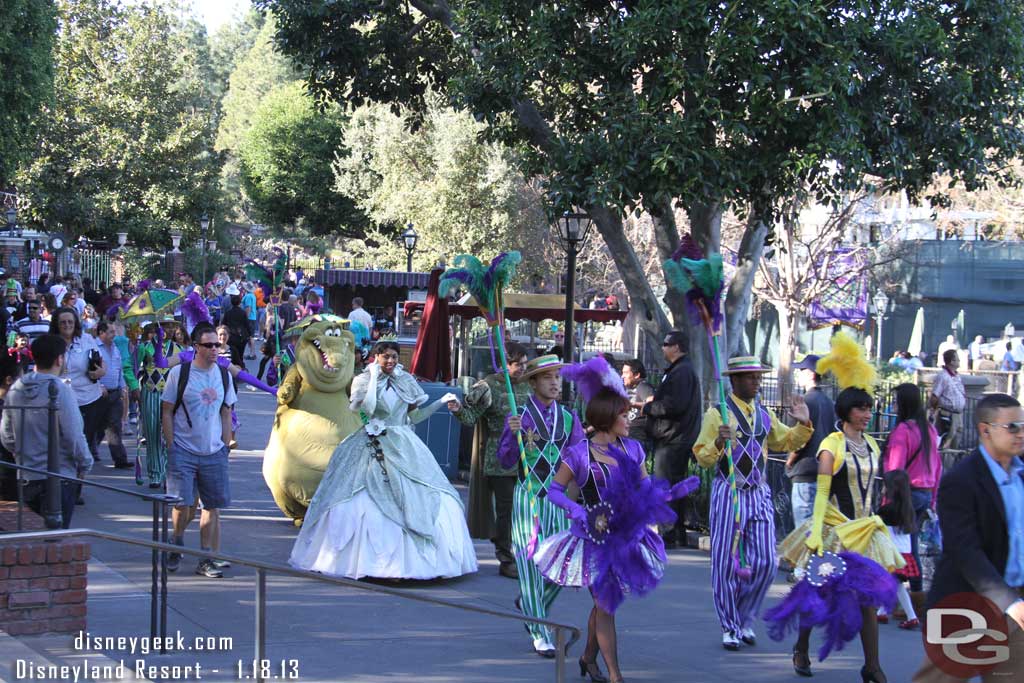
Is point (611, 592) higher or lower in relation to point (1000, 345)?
lower

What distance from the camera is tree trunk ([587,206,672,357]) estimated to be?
14500mm

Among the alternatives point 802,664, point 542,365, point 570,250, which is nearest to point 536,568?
point 542,365

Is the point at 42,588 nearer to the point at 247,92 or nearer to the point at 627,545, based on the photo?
the point at 627,545

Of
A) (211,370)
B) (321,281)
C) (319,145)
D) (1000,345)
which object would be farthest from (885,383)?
(319,145)

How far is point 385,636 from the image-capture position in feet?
21.0

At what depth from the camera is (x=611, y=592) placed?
611 cm

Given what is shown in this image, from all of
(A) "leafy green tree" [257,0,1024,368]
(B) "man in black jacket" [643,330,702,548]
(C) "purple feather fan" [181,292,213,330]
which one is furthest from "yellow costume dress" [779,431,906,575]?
(C) "purple feather fan" [181,292,213,330]

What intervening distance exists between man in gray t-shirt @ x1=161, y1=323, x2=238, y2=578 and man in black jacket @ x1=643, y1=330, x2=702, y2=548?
387cm

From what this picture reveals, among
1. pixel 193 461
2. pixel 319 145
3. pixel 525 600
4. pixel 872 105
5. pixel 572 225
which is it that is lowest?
pixel 525 600

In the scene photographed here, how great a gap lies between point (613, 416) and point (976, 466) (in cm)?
202

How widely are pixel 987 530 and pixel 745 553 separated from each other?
247cm

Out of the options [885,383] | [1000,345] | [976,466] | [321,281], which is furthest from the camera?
[1000,345]

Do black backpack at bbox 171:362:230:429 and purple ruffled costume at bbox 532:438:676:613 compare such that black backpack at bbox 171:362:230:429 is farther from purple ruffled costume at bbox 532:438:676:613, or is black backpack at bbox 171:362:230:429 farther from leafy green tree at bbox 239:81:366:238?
leafy green tree at bbox 239:81:366:238

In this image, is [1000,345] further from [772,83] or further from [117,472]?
[117,472]
